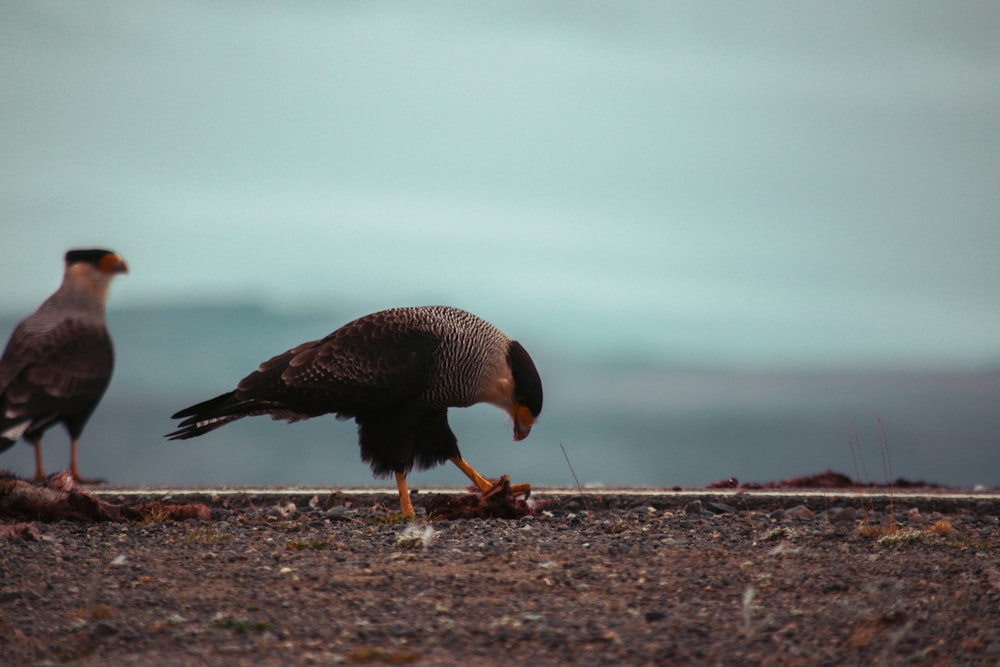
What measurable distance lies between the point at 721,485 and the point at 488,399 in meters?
3.65

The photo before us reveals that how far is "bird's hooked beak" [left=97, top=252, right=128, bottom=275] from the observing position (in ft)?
33.0

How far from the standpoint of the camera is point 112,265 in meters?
10.1

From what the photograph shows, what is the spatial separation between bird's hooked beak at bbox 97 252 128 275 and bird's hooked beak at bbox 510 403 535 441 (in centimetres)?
401

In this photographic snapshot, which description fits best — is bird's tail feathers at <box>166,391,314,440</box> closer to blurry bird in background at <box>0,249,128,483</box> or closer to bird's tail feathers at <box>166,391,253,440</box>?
bird's tail feathers at <box>166,391,253,440</box>

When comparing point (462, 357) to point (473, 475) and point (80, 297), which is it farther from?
point (80, 297)

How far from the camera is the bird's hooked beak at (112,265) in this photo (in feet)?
33.0

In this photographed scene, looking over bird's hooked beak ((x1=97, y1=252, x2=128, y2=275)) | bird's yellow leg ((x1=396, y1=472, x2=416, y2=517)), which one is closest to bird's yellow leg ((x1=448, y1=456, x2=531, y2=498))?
bird's yellow leg ((x1=396, y1=472, x2=416, y2=517))

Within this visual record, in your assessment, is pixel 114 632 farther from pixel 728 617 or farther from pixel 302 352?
pixel 302 352

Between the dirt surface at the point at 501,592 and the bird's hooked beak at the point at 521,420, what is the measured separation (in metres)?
1.09

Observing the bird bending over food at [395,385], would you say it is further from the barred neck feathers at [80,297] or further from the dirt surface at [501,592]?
the barred neck feathers at [80,297]

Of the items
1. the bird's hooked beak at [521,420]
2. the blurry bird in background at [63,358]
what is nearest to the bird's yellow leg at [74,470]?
the blurry bird in background at [63,358]

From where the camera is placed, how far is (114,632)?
495 cm

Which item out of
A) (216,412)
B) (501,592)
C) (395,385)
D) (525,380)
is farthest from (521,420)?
(501,592)

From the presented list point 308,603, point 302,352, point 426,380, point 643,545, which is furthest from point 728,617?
point 302,352
